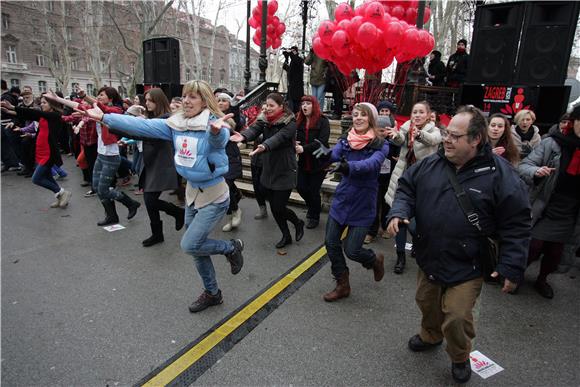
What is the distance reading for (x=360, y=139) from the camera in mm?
3225

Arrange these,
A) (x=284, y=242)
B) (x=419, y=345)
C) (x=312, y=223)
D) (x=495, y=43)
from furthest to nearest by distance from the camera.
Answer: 1. (x=495, y=43)
2. (x=312, y=223)
3. (x=284, y=242)
4. (x=419, y=345)

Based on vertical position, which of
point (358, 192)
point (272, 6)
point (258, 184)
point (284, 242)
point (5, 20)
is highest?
point (5, 20)

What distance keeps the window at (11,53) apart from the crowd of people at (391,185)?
43493 mm

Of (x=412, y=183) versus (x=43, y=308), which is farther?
(x=43, y=308)

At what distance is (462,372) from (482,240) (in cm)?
93

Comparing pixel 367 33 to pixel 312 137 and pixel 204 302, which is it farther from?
pixel 204 302

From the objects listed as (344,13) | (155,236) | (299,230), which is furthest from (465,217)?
(344,13)

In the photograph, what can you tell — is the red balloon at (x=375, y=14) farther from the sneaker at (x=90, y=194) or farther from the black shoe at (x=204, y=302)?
the sneaker at (x=90, y=194)

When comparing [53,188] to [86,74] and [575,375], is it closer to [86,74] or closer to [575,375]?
[575,375]

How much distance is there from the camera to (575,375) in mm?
2520

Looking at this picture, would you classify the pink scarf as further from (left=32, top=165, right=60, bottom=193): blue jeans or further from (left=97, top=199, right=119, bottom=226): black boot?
(left=32, top=165, right=60, bottom=193): blue jeans

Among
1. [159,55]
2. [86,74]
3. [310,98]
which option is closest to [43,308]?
[310,98]

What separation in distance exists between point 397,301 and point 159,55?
9.07 m

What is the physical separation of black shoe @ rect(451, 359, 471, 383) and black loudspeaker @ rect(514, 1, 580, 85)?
520 cm
